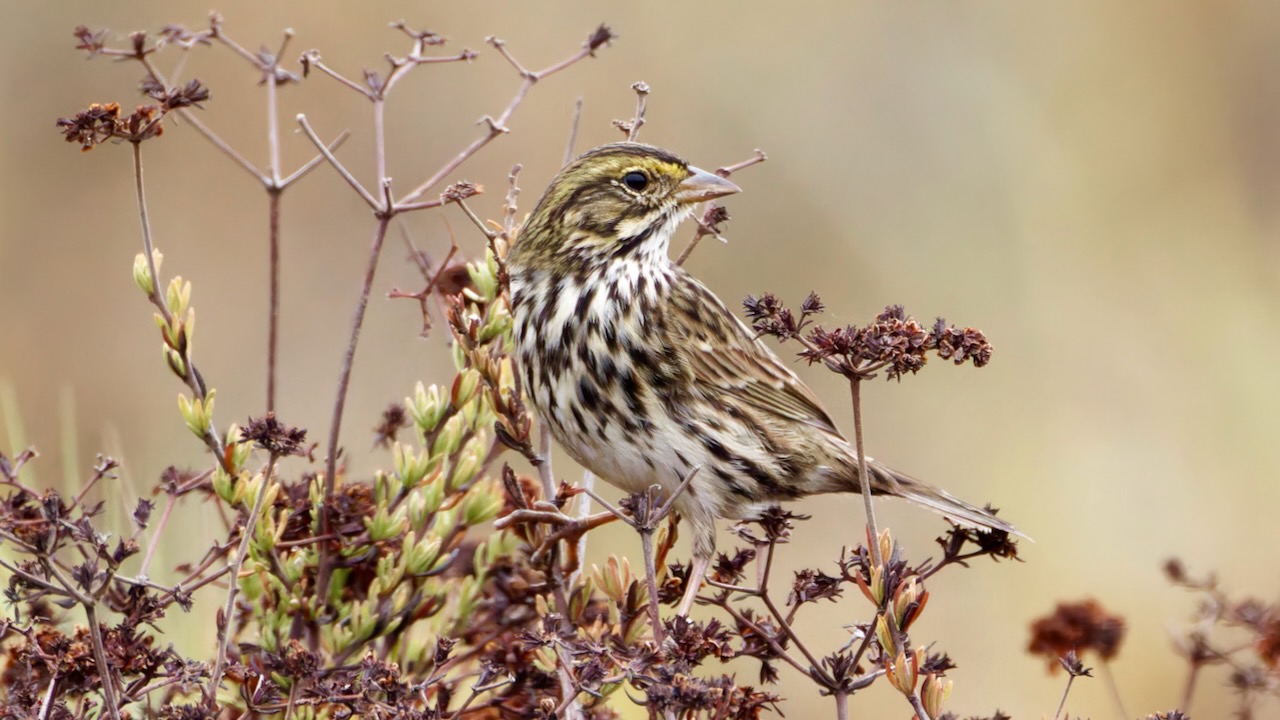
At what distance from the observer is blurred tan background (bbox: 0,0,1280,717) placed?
6645 millimetres

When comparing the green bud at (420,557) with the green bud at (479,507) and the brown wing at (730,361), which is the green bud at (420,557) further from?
the brown wing at (730,361)

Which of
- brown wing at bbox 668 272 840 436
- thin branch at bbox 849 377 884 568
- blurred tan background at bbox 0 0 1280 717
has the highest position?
blurred tan background at bbox 0 0 1280 717

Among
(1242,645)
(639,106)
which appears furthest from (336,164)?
Result: (1242,645)

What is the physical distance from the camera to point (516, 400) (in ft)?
11.5

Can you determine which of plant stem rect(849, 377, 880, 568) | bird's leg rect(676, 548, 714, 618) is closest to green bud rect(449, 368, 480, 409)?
bird's leg rect(676, 548, 714, 618)

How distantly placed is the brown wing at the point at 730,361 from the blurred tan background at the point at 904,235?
2.09 m

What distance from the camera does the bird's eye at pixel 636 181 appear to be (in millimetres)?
4148

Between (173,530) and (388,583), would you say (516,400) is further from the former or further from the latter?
(173,530)

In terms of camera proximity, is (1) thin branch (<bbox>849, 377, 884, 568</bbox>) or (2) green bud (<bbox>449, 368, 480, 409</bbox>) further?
(2) green bud (<bbox>449, 368, 480, 409</bbox>)

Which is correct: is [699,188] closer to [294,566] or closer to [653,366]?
[653,366]

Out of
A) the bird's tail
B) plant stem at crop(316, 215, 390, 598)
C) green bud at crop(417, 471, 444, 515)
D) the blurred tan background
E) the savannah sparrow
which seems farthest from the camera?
the blurred tan background

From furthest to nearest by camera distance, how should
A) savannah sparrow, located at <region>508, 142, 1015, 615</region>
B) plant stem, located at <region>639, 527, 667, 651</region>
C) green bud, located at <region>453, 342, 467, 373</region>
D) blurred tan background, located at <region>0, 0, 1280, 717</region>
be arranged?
blurred tan background, located at <region>0, 0, 1280, 717</region>
savannah sparrow, located at <region>508, 142, 1015, 615</region>
green bud, located at <region>453, 342, 467, 373</region>
plant stem, located at <region>639, 527, 667, 651</region>

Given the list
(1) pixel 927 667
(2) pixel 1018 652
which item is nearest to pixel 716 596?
(1) pixel 927 667

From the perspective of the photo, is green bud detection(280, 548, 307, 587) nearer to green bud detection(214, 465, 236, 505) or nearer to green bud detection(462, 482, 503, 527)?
green bud detection(214, 465, 236, 505)
